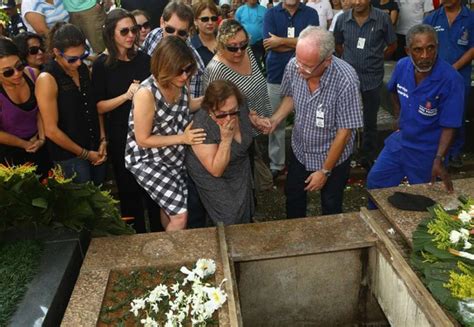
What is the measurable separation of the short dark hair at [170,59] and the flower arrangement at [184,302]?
1.22 metres

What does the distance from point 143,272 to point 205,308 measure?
1.64 feet

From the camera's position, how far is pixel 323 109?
3.49 m

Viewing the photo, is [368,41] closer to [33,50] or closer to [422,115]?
[422,115]

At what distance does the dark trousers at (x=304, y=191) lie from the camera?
Result: 3.82 metres

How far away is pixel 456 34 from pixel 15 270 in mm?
4855

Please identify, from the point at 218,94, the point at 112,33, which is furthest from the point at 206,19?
the point at 218,94

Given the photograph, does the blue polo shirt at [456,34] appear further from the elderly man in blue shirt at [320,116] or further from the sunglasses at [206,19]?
the sunglasses at [206,19]

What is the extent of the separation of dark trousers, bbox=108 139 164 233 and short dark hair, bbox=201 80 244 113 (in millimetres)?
1042

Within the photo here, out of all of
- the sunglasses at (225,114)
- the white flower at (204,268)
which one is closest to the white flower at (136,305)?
the white flower at (204,268)

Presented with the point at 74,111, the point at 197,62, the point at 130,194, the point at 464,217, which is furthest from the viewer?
the point at 197,62

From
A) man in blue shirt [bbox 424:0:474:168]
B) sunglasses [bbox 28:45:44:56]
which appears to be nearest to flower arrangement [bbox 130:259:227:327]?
sunglasses [bbox 28:45:44:56]

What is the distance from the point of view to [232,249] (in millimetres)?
2926

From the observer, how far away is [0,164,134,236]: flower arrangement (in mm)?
2873

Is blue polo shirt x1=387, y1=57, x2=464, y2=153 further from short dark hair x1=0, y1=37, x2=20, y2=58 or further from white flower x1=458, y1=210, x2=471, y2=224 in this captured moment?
short dark hair x1=0, y1=37, x2=20, y2=58
